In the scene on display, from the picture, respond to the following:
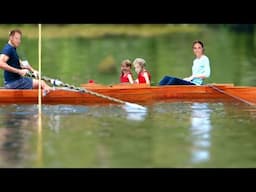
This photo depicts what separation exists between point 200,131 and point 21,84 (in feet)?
12.9

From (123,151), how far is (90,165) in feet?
2.88

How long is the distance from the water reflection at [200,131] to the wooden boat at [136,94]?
0.38m

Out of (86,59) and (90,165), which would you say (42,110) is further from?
(86,59)

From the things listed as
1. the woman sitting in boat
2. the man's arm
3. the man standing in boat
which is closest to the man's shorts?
the man standing in boat

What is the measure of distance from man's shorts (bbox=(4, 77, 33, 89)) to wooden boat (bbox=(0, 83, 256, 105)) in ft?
0.64

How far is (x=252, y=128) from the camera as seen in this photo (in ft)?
41.2

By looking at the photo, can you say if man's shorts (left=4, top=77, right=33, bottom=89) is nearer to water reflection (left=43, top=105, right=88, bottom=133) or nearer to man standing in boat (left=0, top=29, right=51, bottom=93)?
man standing in boat (left=0, top=29, right=51, bottom=93)

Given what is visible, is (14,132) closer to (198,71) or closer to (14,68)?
(14,68)

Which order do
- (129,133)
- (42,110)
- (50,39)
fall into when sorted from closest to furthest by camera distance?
(129,133)
(42,110)
(50,39)

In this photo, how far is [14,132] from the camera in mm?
12070

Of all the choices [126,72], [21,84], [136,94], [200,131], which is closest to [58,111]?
[21,84]

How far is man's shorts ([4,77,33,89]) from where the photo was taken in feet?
48.7
